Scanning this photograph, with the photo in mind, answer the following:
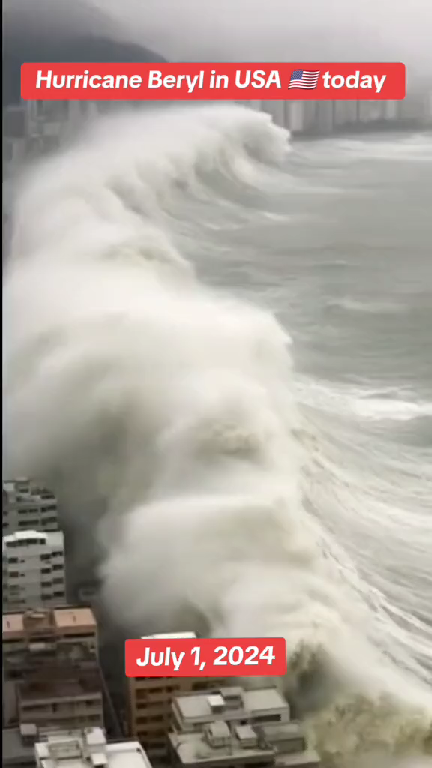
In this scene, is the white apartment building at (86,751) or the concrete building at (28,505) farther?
the concrete building at (28,505)

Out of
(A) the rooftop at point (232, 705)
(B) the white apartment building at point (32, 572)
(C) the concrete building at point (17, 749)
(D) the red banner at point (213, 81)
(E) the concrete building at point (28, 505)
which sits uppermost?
(D) the red banner at point (213, 81)

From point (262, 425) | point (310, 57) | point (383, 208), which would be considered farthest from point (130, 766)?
point (310, 57)

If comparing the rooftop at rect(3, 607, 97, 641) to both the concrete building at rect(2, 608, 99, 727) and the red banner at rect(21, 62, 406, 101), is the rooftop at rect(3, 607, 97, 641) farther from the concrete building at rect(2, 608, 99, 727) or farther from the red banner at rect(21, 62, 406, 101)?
the red banner at rect(21, 62, 406, 101)

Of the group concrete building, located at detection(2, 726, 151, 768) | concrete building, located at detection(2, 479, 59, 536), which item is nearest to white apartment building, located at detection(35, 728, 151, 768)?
concrete building, located at detection(2, 726, 151, 768)

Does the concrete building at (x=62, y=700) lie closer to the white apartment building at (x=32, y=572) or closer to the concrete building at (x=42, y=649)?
the concrete building at (x=42, y=649)

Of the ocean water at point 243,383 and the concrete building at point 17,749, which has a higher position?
the ocean water at point 243,383

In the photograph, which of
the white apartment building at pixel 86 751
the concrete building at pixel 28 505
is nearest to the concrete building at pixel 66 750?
the white apartment building at pixel 86 751

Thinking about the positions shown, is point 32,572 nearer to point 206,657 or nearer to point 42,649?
point 42,649
